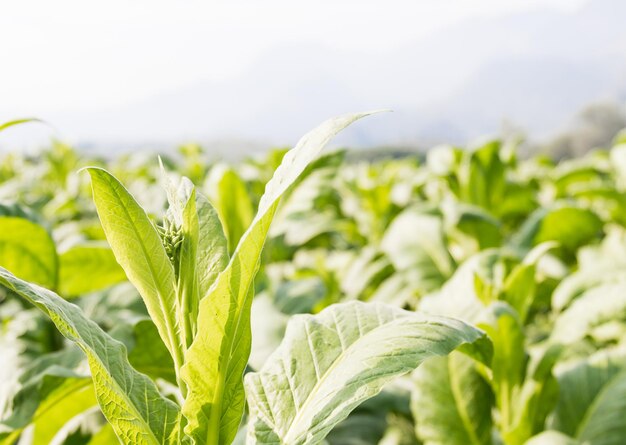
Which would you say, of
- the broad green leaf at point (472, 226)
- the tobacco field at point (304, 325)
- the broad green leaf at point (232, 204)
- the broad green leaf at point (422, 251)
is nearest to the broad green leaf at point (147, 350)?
the tobacco field at point (304, 325)

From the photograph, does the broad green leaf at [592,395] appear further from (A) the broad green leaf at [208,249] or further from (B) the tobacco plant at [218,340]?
(A) the broad green leaf at [208,249]

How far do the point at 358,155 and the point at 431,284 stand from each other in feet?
73.3

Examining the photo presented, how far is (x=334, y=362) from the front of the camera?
81 cm

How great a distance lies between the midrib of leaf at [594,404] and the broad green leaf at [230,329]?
0.99 metres

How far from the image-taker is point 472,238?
247cm

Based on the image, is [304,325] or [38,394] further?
[38,394]

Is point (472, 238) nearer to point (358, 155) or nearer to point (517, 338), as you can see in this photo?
point (517, 338)

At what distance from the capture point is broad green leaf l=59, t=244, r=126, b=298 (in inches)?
Answer: 68.3

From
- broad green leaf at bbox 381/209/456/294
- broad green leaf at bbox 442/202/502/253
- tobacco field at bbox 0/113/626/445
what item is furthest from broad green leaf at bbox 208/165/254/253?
broad green leaf at bbox 442/202/502/253

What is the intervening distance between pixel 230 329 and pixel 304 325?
0.19 metres

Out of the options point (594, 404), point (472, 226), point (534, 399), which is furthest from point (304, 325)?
point (472, 226)

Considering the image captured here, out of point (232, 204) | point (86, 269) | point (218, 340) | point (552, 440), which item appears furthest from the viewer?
point (232, 204)

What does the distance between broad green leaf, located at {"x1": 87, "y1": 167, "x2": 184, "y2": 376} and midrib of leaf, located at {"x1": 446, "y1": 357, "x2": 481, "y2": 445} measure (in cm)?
83

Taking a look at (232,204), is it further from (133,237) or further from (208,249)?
(133,237)
